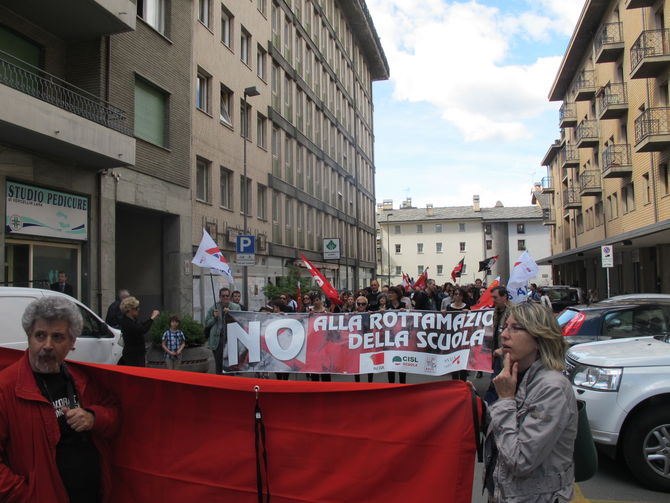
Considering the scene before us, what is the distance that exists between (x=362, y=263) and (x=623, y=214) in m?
23.8

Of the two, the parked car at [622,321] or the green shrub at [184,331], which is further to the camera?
the green shrub at [184,331]

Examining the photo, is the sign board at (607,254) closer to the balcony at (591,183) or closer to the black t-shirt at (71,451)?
the balcony at (591,183)

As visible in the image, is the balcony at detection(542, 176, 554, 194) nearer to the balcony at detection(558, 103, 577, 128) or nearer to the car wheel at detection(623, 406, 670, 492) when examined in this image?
the balcony at detection(558, 103, 577, 128)

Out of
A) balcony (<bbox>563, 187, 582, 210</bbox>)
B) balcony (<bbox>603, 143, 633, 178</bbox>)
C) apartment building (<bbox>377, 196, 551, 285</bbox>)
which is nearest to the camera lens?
balcony (<bbox>603, 143, 633, 178</bbox>)

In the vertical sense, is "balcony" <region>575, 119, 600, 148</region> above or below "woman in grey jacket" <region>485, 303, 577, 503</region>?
above

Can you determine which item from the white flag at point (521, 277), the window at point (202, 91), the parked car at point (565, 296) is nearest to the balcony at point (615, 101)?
the parked car at point (565, 296)

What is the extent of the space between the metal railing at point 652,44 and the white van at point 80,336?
24.4 meters

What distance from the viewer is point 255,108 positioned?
28.5 m

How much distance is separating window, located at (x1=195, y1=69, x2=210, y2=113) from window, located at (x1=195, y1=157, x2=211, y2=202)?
200 centimetres

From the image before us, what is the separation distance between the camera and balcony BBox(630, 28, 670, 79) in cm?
2469

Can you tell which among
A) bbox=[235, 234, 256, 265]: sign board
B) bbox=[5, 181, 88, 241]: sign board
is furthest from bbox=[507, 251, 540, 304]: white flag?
bbox=[5, 181, 88, 241]: sign board

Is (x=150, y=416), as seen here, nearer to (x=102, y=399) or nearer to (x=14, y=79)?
(x=102, y=399)

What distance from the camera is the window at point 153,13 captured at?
18.8 metres

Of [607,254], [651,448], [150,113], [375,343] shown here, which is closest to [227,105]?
[150,113]
